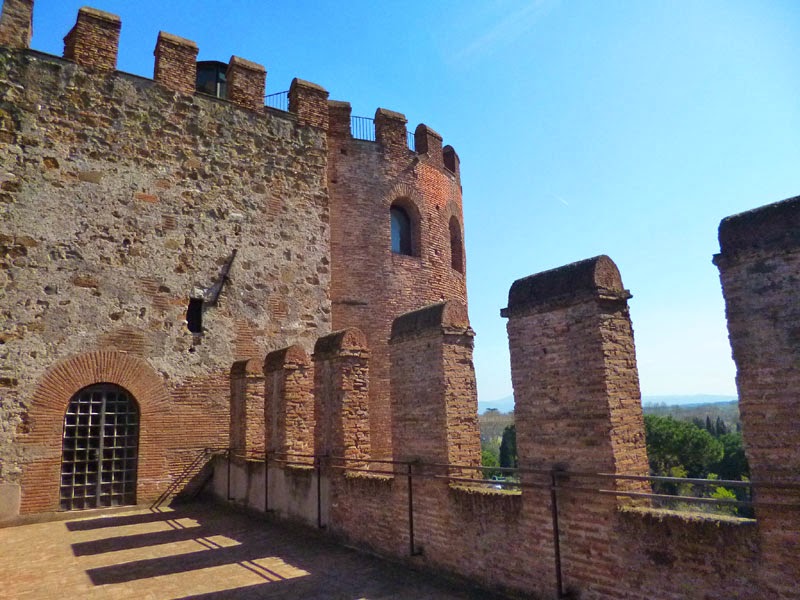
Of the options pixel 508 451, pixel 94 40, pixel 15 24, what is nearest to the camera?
pixel 15 24

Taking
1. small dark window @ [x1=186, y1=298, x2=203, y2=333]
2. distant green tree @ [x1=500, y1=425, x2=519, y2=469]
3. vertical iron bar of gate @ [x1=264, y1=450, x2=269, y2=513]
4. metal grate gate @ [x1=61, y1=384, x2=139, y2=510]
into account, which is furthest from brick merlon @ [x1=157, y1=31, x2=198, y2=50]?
distant green tree @ [x1=500, y1=425, x2=519, y2=469]

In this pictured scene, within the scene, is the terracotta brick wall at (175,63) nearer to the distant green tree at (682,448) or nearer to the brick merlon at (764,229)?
the brick merlon at (764,229)

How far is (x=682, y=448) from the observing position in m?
37.2

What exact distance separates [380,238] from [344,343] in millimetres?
6600

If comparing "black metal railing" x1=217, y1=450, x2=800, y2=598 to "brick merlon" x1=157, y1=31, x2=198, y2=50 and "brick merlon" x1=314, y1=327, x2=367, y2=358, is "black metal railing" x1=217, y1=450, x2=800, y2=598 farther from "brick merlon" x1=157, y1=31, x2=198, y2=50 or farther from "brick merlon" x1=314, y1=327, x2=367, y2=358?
"brick merlon" x1=157, y1=31, x2=198, y2=50

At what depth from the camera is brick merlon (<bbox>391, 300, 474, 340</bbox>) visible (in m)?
6.13

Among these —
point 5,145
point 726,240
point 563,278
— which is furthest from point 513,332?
point 5,145

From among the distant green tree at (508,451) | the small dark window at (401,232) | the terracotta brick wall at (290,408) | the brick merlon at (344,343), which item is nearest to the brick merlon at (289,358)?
the terracotta brick wall at (290,408)

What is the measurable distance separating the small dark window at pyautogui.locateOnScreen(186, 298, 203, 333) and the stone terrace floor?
3.77 metres

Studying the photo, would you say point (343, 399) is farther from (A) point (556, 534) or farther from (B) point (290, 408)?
(A) point (556, 534)

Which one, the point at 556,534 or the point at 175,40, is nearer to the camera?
the point at 556,534

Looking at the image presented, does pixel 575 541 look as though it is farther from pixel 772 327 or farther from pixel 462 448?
pixel 772 327

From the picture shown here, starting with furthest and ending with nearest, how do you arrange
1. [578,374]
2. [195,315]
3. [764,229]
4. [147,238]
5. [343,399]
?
[195,315]
[147,238]
[343,399]
[578,374]
[764,229]

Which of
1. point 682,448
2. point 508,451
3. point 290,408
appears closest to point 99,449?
point 290,408
